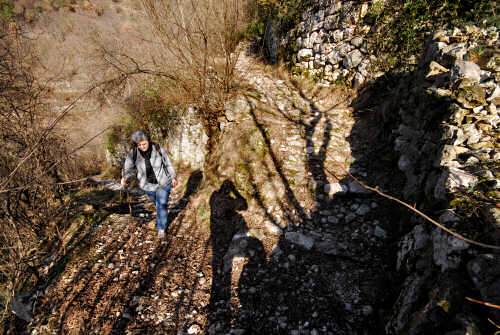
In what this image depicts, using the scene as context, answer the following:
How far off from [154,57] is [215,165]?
3275mm

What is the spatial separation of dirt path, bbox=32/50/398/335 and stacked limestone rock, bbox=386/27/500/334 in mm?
544

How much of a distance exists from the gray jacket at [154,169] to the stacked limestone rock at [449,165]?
132 inches

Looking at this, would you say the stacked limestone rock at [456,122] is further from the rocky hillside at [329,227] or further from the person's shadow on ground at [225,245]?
the person's shadow on ground at [225,245]

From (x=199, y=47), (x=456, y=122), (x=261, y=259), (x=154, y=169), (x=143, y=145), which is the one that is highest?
(x=199, y=47)

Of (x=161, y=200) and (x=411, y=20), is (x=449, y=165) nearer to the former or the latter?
(x=161, y=200)

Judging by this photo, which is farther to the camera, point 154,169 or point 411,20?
point 411,20

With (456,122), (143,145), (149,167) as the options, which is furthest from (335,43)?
(149,167)

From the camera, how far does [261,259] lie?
3156 mm

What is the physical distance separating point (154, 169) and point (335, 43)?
5.67m

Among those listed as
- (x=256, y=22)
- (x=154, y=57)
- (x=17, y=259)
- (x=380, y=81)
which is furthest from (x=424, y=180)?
(x=256, y=22)

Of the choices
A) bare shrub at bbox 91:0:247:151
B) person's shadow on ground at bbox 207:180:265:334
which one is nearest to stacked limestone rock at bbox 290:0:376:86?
bare shrub at bbox 91:0:247:151

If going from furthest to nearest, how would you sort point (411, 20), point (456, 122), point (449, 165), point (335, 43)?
point (335, 43), point (411, 20), point (456, 122), point (449, 165)

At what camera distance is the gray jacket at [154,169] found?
348cm

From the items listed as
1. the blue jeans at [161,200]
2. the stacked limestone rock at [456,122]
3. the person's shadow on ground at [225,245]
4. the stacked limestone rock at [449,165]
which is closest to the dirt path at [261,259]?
the person's shadow on ground at [225,245]
